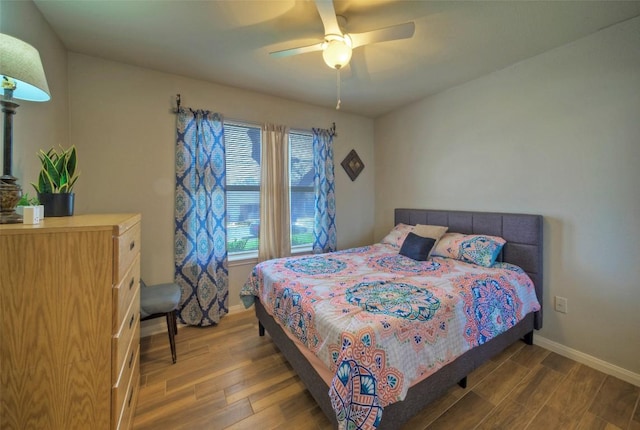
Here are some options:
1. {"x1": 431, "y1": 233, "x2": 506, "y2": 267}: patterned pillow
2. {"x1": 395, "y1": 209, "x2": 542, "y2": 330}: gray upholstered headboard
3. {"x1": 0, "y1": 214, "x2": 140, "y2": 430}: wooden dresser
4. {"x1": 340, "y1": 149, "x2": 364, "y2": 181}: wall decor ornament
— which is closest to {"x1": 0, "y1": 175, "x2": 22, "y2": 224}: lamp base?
{"x1": 0, "y1": 214, "x2": 140, "y2": 430}: wooden dresser

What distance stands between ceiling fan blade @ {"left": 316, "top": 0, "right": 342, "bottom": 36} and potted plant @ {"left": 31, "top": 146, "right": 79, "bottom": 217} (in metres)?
1.57

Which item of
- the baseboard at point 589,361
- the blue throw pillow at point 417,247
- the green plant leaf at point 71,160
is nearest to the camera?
the green plant leaf at point 71,160

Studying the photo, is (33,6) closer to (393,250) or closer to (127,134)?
(127,134)

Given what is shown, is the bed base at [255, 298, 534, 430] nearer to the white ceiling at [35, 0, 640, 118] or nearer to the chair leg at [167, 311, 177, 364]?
the chair leg at [167, 311, 177, 364]

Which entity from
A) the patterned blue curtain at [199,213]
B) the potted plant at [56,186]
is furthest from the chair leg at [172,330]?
the potted plant at [56,186]

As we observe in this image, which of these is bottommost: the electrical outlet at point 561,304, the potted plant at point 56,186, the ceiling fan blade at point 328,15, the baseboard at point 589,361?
the baseboard at point 589,361

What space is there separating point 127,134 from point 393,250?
9.71ft

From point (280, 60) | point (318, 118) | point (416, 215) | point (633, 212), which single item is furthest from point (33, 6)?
point (633, 212)

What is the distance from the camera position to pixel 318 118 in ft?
10.8

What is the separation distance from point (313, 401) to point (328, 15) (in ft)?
7.73

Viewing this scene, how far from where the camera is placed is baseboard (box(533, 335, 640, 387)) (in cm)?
170

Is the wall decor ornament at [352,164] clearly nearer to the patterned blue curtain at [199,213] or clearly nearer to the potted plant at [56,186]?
the patterned blue curtain at [199,213]

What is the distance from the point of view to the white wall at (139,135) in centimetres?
212

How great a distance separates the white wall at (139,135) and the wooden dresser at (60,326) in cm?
161
